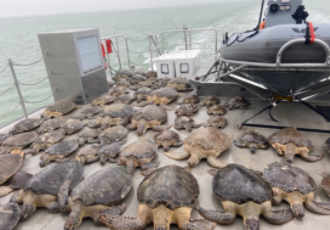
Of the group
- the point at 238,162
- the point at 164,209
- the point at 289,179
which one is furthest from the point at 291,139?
the point at 164,209

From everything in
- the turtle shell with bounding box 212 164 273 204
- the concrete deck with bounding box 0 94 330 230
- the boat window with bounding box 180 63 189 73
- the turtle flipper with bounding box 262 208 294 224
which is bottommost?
the concrete deck with bounding box 0 94 330 230

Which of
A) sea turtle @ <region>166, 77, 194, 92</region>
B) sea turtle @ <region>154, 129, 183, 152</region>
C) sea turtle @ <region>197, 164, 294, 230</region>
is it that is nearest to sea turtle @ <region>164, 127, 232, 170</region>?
sea turtle @ <region>154, 129, 183, 152</region>

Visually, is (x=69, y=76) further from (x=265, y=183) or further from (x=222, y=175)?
(x=265, y=183)

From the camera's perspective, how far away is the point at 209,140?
9.75 ft

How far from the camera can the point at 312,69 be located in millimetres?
→ 3070

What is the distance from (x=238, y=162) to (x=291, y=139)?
0.70 meters

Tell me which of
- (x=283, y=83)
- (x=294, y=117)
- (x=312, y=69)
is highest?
(x=312, y=69)

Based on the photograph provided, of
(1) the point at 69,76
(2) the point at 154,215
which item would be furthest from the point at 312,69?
(1) the point at 69,76

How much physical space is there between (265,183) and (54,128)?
3.33 metres

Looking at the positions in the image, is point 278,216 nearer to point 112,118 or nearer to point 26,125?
point 112,118

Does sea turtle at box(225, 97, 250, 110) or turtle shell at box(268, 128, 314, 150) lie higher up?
turtle shell at box(268, 128, 314, 150)

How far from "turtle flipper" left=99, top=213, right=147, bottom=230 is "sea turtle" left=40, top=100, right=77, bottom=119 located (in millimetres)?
3050

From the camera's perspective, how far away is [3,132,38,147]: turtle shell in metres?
3.43

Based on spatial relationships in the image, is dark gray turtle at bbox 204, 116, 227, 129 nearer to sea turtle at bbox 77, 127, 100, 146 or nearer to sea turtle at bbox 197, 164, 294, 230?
sea turtle at bbox 197, 164, 294, 230
